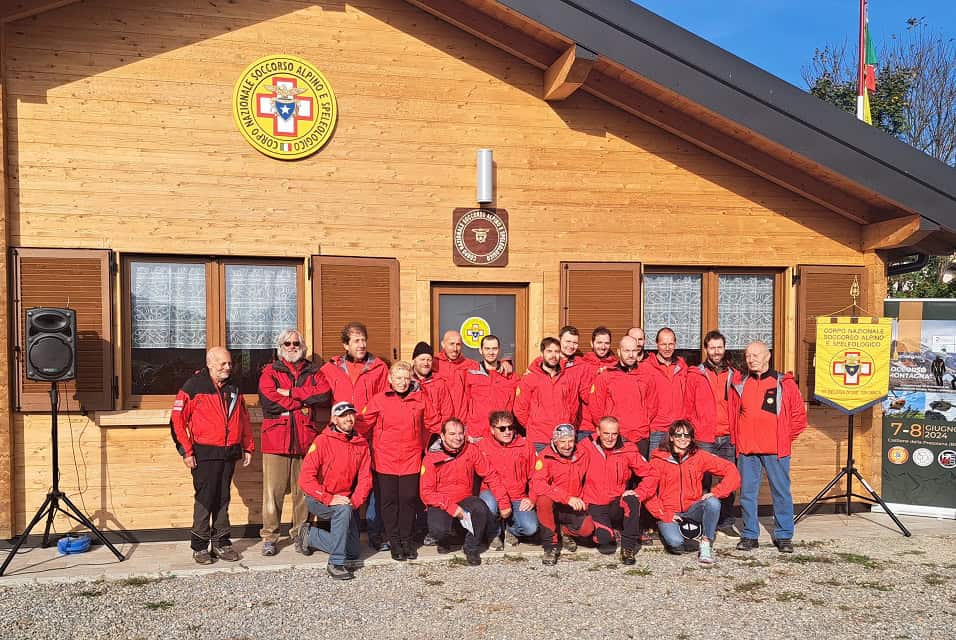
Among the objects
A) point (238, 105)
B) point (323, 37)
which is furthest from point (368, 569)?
point (323, 37)

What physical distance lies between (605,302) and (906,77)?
1973cm

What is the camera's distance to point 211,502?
18.6 feet

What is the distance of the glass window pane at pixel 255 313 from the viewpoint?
665 centimetres

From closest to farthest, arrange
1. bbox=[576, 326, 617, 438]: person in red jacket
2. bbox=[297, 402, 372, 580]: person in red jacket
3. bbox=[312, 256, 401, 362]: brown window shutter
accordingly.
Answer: bbox=[297, 402, 372, 580]: person in red jacket, bbox=[576, 326, 617, 438]: person in red jacket, bbox=[312, 256, 401, 362]: brown window shutter

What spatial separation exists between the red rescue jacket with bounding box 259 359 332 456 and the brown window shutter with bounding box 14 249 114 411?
4.91ft

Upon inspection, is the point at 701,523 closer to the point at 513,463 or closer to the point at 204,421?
the point at 513,463

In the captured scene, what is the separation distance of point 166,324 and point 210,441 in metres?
1.44

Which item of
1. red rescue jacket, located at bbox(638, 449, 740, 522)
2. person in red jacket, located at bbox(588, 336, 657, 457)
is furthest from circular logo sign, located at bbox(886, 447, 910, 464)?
person in red jacket, located at bbox(588, 336, 657, 457)

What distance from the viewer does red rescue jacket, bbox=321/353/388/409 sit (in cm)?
617

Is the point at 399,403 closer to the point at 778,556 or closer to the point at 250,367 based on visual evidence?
the point at 250,367

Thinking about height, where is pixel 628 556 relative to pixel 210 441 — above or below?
below

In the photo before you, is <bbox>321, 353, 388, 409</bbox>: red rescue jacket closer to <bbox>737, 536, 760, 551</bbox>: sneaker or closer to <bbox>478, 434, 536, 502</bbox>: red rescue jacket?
<bbox>478, 434, 536, 502</bbox>: red rescue jacket

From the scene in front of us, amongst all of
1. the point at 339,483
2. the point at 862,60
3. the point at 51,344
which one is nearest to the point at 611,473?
the point at 339,483

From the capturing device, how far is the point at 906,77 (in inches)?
851
